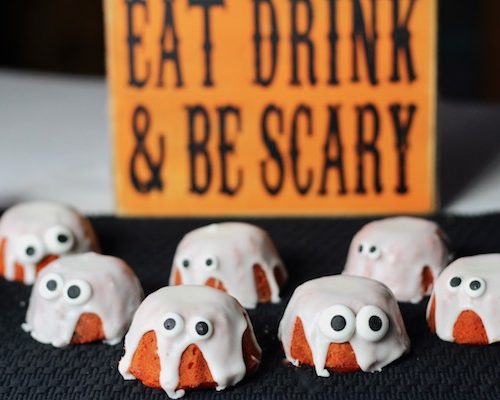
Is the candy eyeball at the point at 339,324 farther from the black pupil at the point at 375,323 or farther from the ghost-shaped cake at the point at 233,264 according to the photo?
the ghost-shaped cake at the point at 233,264

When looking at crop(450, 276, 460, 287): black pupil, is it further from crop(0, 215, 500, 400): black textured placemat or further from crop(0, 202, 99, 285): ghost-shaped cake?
crop(0, 202, 99, 285): ghost-shaped cake

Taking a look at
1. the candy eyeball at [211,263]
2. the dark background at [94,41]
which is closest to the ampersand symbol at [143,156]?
the candy eyeball at [211,263]

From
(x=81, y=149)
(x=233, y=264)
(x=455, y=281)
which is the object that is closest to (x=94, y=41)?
(x=81, y=149)

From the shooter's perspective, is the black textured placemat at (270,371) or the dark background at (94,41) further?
the dark background at (94,41)

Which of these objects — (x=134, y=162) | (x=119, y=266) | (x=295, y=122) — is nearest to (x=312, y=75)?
(x=295, y=122)

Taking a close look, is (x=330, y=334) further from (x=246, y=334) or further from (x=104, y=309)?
(x=104, y=309)

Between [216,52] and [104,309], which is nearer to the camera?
[104,309]

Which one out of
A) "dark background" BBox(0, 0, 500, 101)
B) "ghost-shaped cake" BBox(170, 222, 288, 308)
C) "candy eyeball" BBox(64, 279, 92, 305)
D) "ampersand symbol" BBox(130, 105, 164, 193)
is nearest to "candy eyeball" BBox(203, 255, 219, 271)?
"ghost-shaped cake" BBox(170, 222, 288, 308)

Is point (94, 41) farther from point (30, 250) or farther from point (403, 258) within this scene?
point (403, 258)
